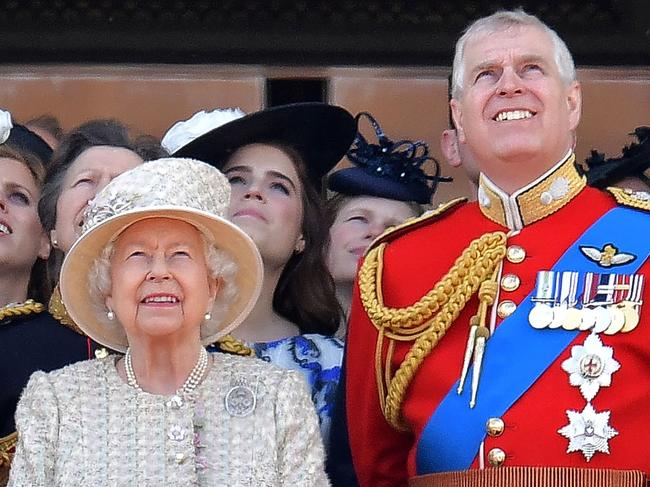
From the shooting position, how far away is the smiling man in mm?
3318

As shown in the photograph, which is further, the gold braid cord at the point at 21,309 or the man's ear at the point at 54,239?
the man's ear at the point at 54,239

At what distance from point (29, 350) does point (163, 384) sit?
518 millimetres

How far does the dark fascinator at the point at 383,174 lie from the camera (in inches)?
167

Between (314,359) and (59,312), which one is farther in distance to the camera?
(314,359)

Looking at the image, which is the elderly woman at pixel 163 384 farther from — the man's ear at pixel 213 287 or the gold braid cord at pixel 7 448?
the gold braid cord at pixel 7 448

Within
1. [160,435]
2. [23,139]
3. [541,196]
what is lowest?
[160,435]

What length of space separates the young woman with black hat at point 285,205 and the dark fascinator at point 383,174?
2.3 inches

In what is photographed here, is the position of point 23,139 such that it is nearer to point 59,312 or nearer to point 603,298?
point 59,312

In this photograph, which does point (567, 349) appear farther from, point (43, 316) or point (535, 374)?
point (43, 316)

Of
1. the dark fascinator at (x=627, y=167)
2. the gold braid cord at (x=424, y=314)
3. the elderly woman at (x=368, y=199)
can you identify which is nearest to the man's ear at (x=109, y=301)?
the gold braid cord at (x=424, y=314)

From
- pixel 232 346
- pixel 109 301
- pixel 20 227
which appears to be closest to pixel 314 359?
pixel 232 346

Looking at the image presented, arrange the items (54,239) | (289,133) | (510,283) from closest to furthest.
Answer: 1. (510,283)
2. (54,239)
3. (289,133)

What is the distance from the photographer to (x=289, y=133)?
4.16 metres

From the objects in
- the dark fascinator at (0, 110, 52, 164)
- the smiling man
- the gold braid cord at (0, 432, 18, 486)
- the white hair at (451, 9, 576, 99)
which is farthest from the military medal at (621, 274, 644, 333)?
the dark fascinator at (0, 110, 52, 164)
